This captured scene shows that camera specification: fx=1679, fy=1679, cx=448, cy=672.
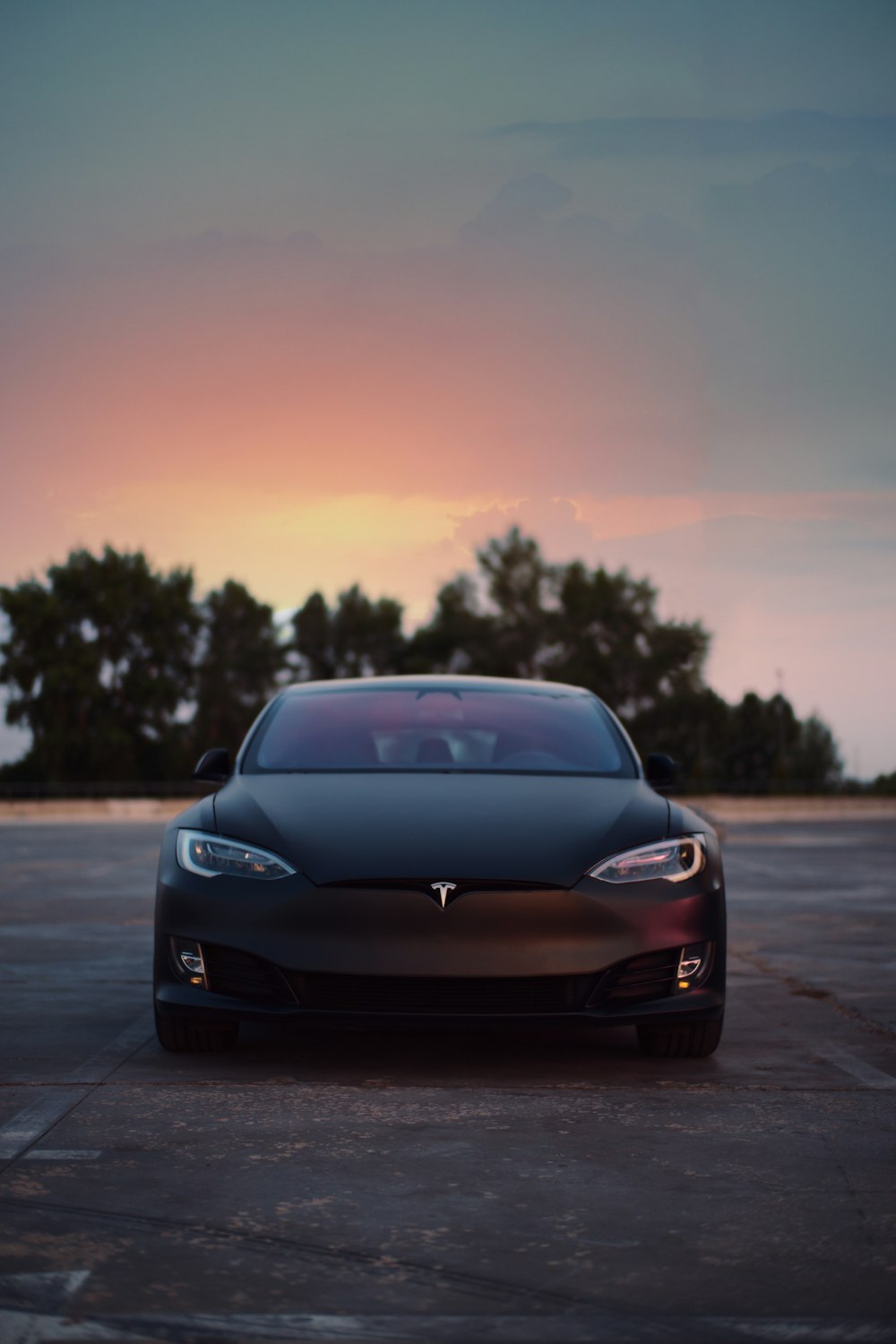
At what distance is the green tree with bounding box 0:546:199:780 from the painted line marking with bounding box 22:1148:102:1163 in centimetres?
8160

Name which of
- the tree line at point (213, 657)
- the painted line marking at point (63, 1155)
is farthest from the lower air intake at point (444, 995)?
the tree line at point (213, 657)

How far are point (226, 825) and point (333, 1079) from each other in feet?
3.16

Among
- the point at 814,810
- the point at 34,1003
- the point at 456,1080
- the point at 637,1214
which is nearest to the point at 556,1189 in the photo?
the point at 637,1214

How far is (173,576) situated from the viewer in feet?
308

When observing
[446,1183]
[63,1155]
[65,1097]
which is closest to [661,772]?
[65,1097]

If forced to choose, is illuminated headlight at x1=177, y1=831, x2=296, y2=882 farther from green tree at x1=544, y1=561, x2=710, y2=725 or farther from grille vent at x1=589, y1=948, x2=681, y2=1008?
green tree at x1=544, y1=561, x2=710, y2=725

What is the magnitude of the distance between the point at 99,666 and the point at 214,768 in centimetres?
8349

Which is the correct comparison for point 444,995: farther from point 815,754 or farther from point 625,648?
point 815,754

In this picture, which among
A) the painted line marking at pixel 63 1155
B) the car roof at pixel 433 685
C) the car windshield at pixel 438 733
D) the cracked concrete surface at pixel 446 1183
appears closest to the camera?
the cracked concrete surface at pixel 446 1183

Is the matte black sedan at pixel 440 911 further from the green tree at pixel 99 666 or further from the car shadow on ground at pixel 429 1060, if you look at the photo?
the green tree at pixel 99 666

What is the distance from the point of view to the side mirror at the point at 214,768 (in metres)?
6.85

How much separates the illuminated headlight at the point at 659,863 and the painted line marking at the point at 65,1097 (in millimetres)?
1780

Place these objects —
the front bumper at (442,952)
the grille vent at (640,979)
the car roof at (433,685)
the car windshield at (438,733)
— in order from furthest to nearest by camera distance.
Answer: the car roof at (433,685), the car windshield at (438,733), the grille vent at (640,979), the front bumper at (442,952)

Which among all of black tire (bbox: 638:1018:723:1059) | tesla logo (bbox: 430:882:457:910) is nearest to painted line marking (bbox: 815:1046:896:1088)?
black tire (bbox: 638:1018:723:1059)
